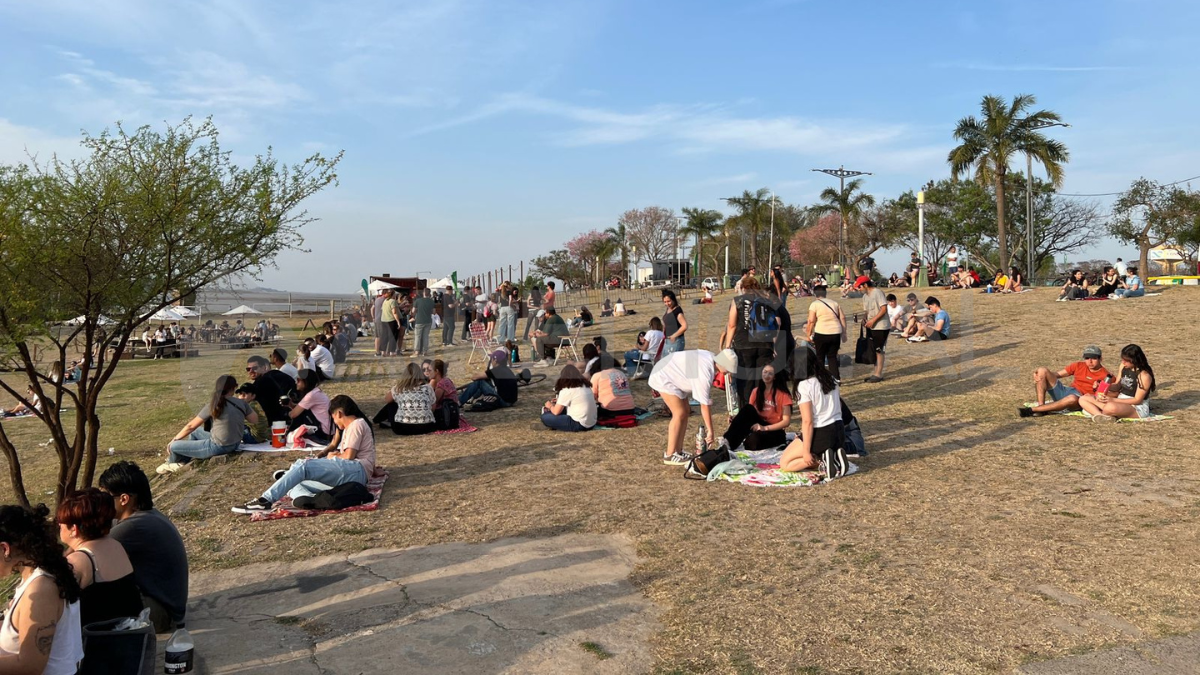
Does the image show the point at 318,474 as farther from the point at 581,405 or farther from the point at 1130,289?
the point at 1130,289

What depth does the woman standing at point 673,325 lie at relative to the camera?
12336 millimetres

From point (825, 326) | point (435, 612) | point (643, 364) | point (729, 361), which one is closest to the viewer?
point (435, 612)

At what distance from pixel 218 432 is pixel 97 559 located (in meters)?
5.45

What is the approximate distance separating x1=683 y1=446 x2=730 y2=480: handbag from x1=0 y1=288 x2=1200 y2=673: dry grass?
18cm

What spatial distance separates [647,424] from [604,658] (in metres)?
6.23

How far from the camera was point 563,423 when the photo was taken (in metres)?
9.72

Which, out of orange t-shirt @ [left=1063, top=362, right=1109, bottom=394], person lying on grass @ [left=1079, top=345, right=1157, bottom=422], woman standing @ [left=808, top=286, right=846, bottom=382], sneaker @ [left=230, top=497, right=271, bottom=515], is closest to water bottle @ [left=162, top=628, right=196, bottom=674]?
sneaker @ [left=230, top=497, right=271, bottom=515]

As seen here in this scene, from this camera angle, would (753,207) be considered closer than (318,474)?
No

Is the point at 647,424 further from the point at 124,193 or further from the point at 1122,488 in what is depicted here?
the point at 124,193

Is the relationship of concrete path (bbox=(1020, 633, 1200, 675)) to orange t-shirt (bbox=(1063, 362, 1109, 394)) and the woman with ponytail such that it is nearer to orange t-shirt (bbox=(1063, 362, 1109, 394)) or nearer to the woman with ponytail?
the woman with ponytail

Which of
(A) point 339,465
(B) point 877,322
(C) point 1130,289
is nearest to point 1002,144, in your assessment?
(C) point 1130,289

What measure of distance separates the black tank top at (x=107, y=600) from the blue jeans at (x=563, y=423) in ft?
20.1

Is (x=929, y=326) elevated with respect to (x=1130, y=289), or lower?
lower

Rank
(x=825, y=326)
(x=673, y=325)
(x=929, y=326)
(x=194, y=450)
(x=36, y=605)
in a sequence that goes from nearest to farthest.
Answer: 1. (x=36, y=605)
2. (x=194, y=450)
3. (x=825, y=326)
4. (x=673, y=325)
5. (x=929, y=326)
